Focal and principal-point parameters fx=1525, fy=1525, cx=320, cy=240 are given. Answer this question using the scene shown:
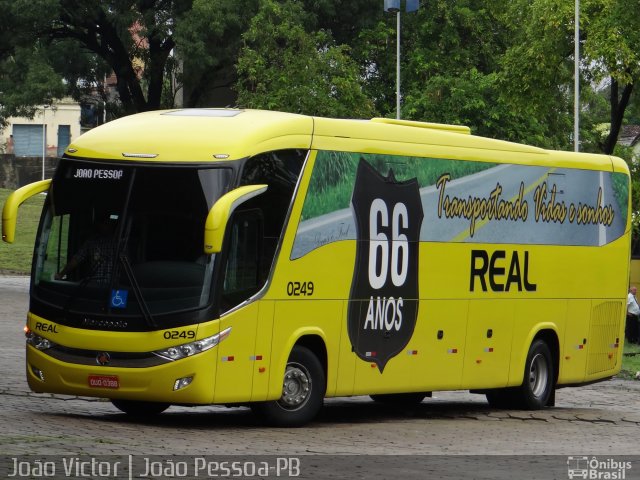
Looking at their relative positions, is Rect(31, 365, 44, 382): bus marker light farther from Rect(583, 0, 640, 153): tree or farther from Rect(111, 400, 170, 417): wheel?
Rect(583, 0, 640, 153): tree

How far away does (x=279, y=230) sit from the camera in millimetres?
15102

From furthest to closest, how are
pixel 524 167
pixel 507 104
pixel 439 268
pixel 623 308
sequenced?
1. pixel 507 104
2. pixel 623 308
3. pixel 524 167
4. pixel 439 268

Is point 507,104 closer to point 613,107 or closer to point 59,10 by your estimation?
point 613,107

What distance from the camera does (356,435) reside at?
15.1 meters

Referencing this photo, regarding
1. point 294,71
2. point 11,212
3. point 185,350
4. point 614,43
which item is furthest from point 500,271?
point 294,71

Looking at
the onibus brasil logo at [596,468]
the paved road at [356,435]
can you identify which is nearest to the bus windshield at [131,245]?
the paved road at [356,435]

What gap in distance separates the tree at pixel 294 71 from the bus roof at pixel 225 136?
24.4m

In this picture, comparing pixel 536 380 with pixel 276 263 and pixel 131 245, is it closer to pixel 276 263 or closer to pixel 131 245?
pixel 276 263

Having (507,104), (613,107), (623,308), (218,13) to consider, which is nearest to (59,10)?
(218,13)

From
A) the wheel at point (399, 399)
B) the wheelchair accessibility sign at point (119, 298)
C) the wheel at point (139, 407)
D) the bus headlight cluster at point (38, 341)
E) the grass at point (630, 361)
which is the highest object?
the wheelchair accessibility sign at point (119, 298)

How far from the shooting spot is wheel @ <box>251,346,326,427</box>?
1520 centimetres

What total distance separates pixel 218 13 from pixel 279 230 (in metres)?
25.6

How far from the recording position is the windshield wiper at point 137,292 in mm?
14266

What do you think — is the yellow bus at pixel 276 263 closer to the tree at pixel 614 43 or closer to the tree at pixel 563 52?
the tree at pixel 614 43
